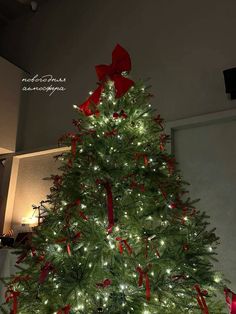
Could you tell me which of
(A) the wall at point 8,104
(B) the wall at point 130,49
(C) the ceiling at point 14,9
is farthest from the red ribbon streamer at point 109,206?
(C) the ceiling at point 14,9

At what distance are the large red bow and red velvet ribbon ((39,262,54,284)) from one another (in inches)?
29.0

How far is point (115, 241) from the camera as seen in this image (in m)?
1.14

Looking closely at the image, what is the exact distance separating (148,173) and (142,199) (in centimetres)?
12

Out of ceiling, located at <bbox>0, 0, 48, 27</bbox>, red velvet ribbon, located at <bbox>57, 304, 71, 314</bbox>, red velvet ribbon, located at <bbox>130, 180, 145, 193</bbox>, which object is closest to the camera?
red velvet ribbon, located at <bbox>57, 304, 71, 314</bbox>

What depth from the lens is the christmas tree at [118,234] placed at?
1.09m

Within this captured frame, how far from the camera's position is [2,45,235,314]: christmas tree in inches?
42.8

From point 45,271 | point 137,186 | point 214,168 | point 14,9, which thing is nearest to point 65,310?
point 45,271

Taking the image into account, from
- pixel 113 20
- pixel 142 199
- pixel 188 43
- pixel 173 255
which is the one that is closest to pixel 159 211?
pixel 142 199

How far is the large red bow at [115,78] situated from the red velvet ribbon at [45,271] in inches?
29.0

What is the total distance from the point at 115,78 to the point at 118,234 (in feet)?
2.63

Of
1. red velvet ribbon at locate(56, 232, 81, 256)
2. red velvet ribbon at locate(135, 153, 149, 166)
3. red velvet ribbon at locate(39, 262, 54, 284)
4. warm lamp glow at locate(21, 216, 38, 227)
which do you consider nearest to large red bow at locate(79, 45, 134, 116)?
red velvet ribbon at locate(135, 153, 149, 166)

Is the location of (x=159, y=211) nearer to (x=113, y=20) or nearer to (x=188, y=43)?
(x=188, y=43)

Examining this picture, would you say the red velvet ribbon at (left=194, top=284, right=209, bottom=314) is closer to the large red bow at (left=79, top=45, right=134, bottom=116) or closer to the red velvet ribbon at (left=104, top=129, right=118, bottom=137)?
the red velvet ribbon at (left=104, top=129, right=118, bottom=137)

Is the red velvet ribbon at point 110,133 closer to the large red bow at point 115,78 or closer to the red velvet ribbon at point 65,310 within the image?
the large red bow at point 115,78
